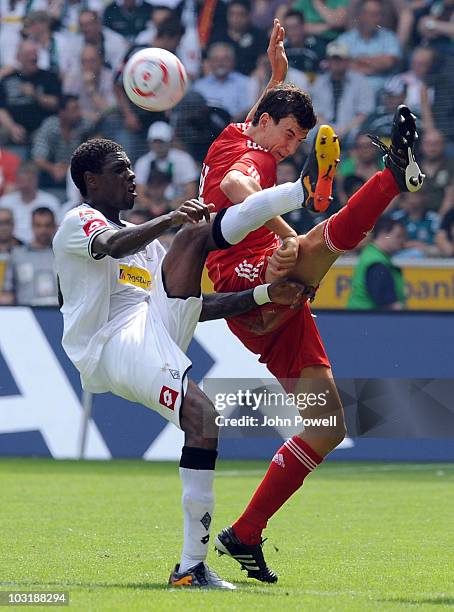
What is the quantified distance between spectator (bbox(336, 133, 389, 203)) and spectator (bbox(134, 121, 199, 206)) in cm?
179

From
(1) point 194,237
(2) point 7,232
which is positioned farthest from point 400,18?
(1) point 194,237

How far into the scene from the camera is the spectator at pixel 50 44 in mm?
16031

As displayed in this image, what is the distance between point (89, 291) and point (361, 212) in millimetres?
1310

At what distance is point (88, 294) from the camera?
5527 millimetres

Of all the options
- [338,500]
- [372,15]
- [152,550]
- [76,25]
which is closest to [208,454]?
[152,550]

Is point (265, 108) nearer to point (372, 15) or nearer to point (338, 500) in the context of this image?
point (338, 500)

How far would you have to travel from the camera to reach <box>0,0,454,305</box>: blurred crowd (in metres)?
14.1

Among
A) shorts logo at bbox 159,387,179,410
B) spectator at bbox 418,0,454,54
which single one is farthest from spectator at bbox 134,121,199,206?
shorts logo at bbox 159,387,179,410

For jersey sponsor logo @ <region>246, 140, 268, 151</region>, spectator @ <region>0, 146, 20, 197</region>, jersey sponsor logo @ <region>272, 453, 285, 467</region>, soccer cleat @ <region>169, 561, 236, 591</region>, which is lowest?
spectator @ <region>0, 146, 20, 197</region>

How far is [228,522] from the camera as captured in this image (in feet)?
25.2

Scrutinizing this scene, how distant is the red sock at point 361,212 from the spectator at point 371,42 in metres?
9.48

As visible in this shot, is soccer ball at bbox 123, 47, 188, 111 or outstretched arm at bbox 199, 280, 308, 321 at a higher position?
soccer ball at bbox 123, 47, 188, 111

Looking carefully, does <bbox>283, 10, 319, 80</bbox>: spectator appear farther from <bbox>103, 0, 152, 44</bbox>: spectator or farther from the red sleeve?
the red sleeve
